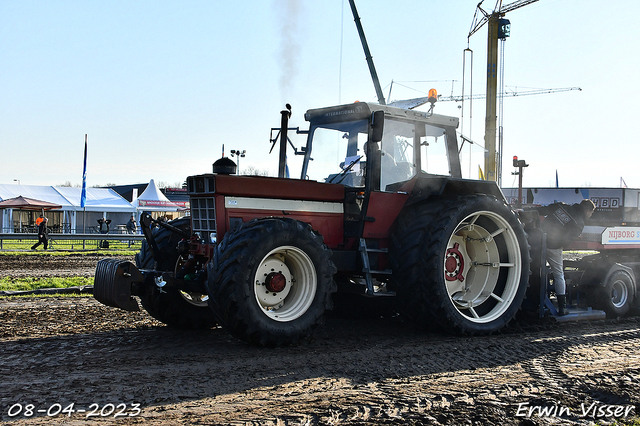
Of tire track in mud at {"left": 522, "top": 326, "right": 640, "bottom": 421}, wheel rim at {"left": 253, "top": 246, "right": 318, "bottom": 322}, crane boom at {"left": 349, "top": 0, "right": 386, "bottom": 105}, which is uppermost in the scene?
crane boom at {"left": 349, "top": 0, "right": 386, "bottom": 105}

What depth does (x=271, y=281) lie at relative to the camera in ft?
16.9

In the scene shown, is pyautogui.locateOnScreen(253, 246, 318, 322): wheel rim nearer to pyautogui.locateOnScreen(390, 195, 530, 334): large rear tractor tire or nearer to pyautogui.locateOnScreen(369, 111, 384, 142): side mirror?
pyautogui.locateOnScreen(390, 195, 530, 334): large rear tractor tire

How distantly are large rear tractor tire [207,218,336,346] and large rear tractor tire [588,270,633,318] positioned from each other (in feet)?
15.1

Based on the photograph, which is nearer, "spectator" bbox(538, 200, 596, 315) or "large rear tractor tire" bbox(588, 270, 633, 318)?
"spectator" bbox(538, 200, 596, 315)

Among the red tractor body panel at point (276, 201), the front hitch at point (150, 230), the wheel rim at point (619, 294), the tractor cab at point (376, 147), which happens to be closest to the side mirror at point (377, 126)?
the tractor cab at point (376, 147)

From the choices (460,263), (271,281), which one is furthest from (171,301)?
(460,263)

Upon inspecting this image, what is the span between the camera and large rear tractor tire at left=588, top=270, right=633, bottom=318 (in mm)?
7727

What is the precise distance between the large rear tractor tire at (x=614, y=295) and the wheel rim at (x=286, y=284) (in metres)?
4.75

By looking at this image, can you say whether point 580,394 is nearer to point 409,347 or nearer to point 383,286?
point 409,347

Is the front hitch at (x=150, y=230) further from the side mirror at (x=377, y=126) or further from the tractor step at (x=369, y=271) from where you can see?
the side mirror at (x=377, y=126)

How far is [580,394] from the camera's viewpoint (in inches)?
161

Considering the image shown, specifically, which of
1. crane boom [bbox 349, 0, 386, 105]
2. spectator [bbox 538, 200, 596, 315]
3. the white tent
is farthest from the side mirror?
the white tent

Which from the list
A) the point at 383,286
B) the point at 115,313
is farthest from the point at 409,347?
the point at 115,313

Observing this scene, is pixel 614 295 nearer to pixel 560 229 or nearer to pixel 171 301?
pixel 560 229
